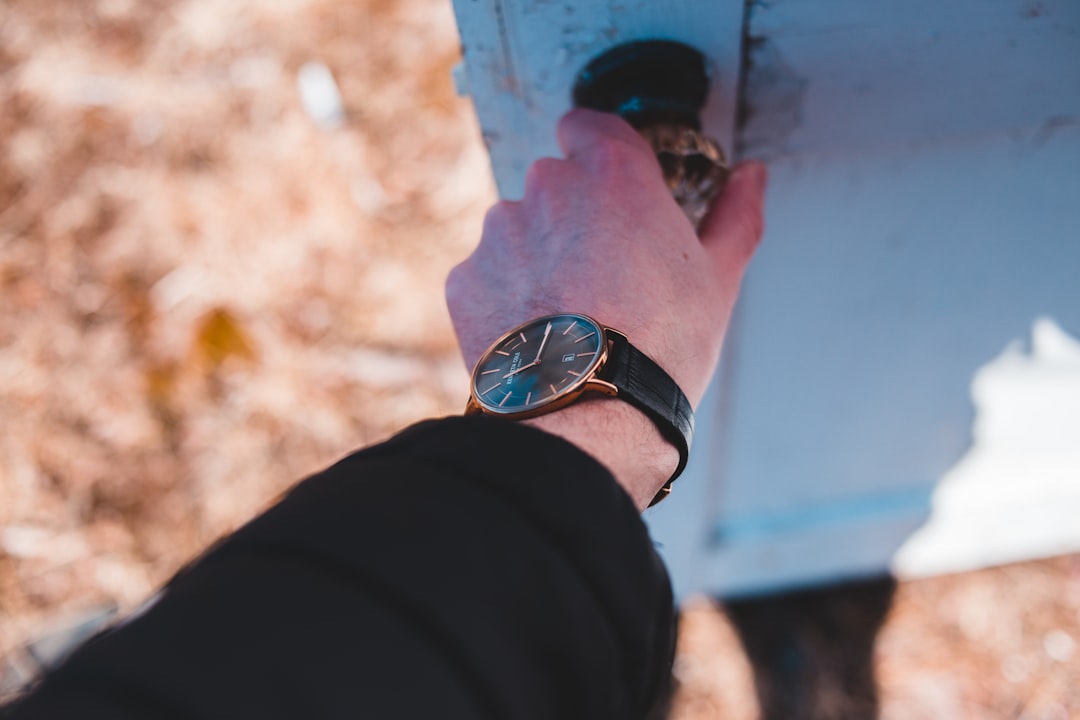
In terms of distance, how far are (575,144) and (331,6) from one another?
96.8 inches

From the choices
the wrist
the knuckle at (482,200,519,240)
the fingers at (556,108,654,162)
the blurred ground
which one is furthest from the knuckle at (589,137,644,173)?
the blurred ground

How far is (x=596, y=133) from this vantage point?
691 millimetres

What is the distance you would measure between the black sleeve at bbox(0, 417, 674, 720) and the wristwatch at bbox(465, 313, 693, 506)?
0.11 meters

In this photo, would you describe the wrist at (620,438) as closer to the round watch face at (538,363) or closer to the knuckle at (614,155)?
the round watch face at (538,363)

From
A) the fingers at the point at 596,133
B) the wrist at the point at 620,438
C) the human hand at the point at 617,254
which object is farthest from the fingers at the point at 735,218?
the wrist at the point at 620,438

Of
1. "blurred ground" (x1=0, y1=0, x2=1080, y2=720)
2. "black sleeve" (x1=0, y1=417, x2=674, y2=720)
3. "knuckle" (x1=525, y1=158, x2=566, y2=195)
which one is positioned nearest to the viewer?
"black sleeve" (x1=0, y1=417, x2=674, y2=720)

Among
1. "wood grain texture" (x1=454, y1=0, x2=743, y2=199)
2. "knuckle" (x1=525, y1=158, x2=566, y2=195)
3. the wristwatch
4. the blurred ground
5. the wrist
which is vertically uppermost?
"wood grain texture" (x1=454, y1=0, x2=743, y2=199)

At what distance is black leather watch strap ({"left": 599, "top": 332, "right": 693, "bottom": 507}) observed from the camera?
0.63 meters

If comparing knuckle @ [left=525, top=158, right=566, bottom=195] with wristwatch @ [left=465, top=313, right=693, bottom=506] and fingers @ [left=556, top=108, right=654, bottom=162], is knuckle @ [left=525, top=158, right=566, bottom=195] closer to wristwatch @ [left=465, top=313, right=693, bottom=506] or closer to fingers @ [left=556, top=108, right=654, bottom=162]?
fingers @ [left=556, top=108, right=654, bottom=162]

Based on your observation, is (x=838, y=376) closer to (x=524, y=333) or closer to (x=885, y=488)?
(x=885, y=488)

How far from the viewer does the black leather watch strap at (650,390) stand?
24.9 inches

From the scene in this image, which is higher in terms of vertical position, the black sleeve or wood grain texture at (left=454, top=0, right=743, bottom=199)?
wood grain texture at (left=454, top=0, right=743, bottom=199)

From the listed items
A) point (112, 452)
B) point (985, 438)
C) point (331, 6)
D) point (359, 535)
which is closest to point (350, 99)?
point (331, 6)

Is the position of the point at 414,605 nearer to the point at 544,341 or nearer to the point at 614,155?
the point at 544,341
